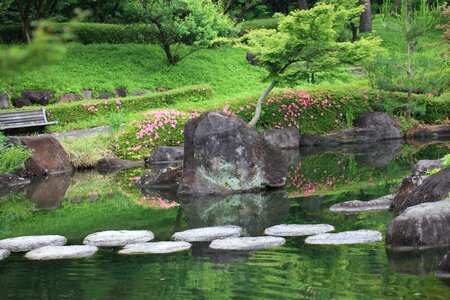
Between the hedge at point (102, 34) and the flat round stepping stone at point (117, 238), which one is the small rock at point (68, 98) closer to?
the hedge at point (102, 34)

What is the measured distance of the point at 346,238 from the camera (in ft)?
28.0

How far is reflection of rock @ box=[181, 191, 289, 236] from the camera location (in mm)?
10320

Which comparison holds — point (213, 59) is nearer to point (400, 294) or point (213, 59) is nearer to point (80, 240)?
point (80, 240)

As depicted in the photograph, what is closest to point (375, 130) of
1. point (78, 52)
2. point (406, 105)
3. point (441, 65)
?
point (406, 105)

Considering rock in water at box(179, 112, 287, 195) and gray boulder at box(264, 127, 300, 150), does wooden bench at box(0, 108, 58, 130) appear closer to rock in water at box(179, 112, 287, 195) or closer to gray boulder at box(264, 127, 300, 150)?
gray boulder at box(264, 127, 300, 150)

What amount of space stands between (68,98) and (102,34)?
7961 mm

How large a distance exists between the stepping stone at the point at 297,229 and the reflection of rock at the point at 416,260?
Result: 1499 mm

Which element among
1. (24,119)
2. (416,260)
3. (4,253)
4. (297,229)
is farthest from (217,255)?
(24,119)

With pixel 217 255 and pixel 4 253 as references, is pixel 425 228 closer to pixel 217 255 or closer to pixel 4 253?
pixel 217 255

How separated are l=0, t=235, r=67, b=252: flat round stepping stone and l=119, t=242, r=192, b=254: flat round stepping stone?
1.15m

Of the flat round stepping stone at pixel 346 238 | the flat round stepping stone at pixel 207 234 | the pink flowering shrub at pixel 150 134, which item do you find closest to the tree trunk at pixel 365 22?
the pink flowering shrub at pixel 150 134

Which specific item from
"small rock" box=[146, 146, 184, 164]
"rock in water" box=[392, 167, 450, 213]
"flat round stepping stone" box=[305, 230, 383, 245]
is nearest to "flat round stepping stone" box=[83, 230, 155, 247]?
"flat round stepping stone" box=[305, 230, 383, 245]

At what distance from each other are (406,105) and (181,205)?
42.7 ft

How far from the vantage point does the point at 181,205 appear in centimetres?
1225
